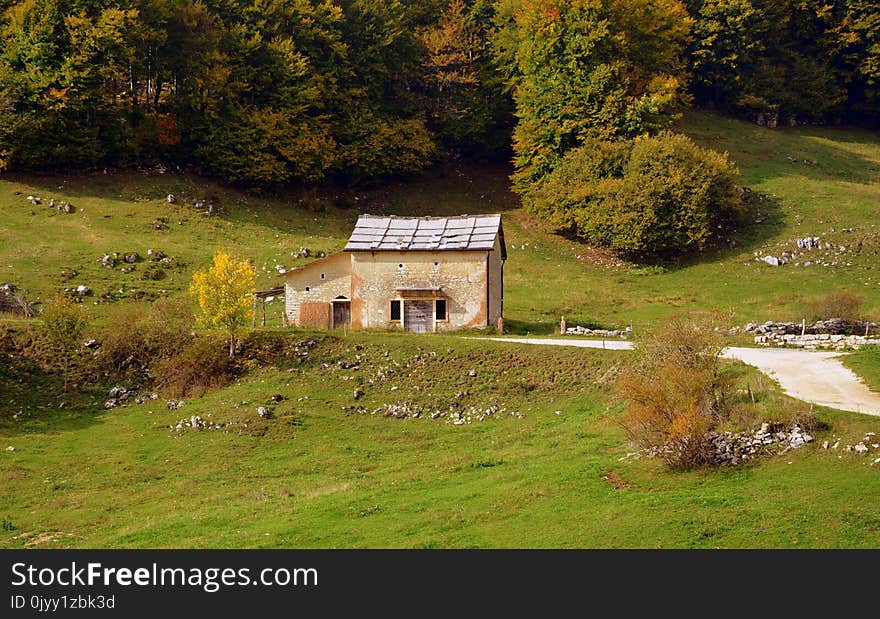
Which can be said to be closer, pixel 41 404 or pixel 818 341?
pixel 41 404

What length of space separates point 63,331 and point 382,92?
141 feet

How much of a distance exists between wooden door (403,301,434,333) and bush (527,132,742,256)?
1862 cm

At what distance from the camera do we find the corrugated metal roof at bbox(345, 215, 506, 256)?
48.4 meters

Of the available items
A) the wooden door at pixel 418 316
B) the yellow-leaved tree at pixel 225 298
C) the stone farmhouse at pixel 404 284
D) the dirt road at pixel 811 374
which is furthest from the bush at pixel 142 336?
the dirt road at pixel 811 374

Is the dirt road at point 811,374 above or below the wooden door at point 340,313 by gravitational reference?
above

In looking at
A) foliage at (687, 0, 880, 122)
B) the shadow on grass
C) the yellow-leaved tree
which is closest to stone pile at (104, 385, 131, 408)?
the shadow on grass

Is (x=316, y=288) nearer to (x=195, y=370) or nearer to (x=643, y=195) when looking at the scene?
(x=195, y=370)

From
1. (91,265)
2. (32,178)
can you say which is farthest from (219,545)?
(32,178)

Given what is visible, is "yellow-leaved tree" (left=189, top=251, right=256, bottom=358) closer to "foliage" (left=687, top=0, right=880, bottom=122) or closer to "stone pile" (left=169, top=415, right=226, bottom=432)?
"stone pile" (left=169, top=415, right=226, bottom=432)

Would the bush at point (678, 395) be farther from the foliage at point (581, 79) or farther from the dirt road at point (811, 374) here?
the foliage at point (581, 79)

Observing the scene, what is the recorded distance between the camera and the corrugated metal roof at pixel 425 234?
4841 cm

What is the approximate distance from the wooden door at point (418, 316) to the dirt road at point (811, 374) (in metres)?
6.43

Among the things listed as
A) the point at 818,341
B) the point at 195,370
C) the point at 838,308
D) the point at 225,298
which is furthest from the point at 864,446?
the point at 225,298

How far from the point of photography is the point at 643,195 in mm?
62094
